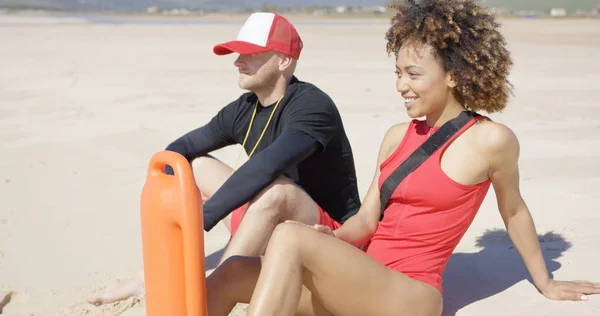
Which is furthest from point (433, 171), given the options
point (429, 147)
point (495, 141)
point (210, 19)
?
point (210, 19)

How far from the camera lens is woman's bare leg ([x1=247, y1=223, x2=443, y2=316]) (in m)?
2.35

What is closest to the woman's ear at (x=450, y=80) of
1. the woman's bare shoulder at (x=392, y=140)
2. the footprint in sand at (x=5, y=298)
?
the woman's bare shoulder at (x=392, y=140)

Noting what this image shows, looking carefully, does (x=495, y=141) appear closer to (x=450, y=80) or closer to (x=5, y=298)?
(x=450, y=80)

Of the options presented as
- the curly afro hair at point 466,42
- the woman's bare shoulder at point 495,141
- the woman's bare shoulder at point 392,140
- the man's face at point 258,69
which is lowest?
the woman's bare shoulder at point 392,140

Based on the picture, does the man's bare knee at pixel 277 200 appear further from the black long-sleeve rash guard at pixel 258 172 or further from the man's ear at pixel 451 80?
the man's ear at pixel 451 80

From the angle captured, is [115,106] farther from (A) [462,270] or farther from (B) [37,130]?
(A) [462,270]

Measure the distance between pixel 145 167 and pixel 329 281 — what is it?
11.2 ft

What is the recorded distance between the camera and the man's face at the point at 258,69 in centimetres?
330

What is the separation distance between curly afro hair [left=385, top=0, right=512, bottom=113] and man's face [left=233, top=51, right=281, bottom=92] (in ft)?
2.46

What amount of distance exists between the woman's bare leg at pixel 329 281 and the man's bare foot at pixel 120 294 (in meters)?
1.10

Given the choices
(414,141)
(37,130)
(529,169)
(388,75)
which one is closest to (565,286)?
(414,141)

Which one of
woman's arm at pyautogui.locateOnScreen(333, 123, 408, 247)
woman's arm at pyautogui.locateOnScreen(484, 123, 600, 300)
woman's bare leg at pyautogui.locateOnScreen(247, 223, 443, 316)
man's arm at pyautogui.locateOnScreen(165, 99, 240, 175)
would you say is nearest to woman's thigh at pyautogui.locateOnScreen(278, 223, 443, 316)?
woman's bare leg at pyautogui.locateOnScreen(247, 223, 443, 316)

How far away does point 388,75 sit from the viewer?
452 inches

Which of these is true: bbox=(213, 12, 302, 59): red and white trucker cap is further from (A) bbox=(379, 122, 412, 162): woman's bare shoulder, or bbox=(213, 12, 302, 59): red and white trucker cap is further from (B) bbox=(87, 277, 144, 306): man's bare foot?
(B) bbox=(87, 277, 144, 306): man's bare foot
